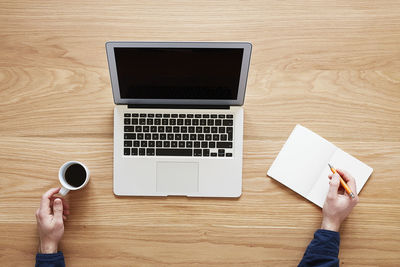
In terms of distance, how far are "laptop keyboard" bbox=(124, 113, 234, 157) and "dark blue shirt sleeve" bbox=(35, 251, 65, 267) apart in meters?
0.34

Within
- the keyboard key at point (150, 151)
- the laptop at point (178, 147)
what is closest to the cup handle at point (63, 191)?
the laptop at point (178, 147)

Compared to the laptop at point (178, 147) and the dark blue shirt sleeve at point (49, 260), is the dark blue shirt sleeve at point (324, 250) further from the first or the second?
the dark blue shirt sleeve at point (49, 260)

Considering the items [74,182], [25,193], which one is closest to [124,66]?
[74,182]

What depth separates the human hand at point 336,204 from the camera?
3.07 feet

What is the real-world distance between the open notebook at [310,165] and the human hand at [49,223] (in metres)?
0.60

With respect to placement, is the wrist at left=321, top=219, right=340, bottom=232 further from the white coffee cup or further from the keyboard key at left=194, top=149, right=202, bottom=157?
the white coffee cup

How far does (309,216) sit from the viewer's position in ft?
3.21

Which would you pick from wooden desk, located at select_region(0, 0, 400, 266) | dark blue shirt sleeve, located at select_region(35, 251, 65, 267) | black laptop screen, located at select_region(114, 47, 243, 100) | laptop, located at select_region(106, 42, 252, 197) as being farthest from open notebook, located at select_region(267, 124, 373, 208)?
dark blue shirt sleeve, located at select_region(35, 251, 65, 267)

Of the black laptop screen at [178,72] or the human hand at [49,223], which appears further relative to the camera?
the human hand at [49,223]

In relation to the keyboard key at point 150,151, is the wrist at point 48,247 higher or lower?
lower

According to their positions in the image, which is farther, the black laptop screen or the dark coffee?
the dark coffee

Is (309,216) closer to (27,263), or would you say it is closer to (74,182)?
(74,182)

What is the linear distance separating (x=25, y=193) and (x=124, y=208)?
293 millimetres

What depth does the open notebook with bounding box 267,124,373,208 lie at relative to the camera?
3.20 ft
